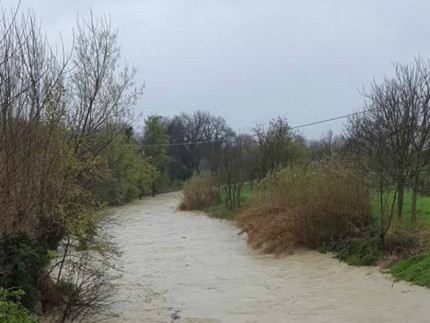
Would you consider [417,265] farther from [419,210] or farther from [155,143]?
[155,143]

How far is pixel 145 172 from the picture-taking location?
56.2 meters

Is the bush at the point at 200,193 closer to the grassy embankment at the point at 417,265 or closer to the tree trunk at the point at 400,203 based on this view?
the tree trunk at the point at 400,203

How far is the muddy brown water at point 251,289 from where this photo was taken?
35.4 ft

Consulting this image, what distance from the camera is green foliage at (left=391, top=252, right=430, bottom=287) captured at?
12232 millimetres

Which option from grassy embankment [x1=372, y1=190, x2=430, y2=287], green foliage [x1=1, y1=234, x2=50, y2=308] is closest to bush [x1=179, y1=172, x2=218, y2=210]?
grassy embankment [x1=372, y1=190, x2=430, y2=287]

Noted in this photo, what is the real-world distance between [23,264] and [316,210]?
11555 mm

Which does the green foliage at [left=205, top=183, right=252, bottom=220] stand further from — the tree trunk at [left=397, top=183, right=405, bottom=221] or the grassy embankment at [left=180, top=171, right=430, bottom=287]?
the tree trunk at [left=397, top=183, right=405, bottom=221]

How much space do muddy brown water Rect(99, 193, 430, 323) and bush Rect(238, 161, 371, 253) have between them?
660 mm

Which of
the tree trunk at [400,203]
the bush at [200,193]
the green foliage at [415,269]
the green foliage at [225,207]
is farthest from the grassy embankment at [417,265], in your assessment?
the bush at [200,193]

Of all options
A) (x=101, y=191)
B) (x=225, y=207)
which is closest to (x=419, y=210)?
(x=101, y=191)

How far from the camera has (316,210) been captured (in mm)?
18562

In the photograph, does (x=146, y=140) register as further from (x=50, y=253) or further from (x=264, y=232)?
(x=50, y=253)

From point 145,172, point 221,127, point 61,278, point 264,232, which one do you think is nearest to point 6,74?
point 61,278

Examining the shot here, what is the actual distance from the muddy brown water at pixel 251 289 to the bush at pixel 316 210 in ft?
2.17
